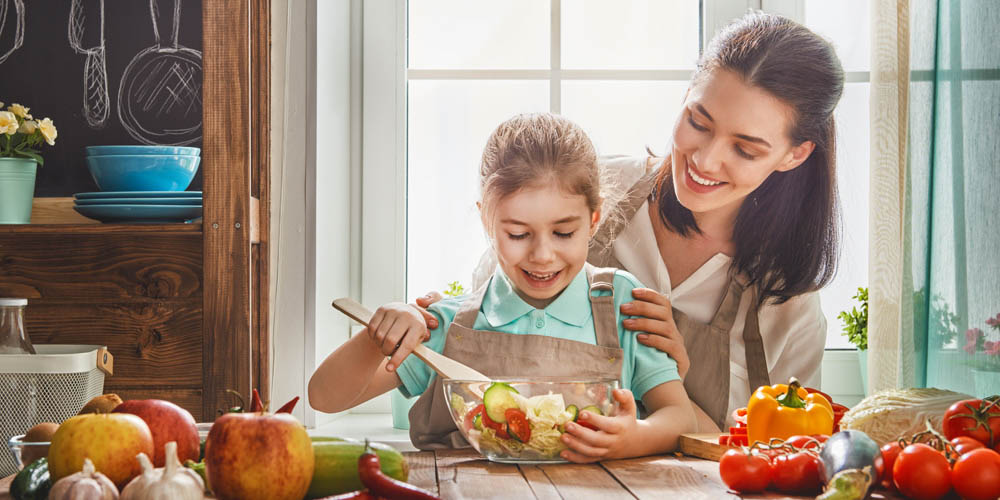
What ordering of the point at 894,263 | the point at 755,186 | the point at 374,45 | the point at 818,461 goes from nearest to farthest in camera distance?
the point at 818,461, the point at 894,263, the point at 755,186, the point at 374,45

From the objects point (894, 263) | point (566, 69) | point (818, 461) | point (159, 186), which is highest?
point (566, 69)

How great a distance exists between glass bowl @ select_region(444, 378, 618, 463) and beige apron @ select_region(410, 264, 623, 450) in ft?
0.92

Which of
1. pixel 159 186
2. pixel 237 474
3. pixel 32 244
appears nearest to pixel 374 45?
pixel 159 186

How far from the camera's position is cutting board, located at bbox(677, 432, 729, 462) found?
1189mm

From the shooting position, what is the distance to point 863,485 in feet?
2.86

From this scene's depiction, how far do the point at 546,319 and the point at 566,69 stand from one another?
866mm

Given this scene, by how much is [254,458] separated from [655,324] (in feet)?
2.75

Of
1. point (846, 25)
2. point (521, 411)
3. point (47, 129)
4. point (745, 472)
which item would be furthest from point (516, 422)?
point (846, 25)

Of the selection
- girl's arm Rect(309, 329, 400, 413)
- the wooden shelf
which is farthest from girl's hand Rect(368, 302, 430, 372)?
the wooden shelf

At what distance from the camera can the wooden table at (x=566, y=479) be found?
95cm

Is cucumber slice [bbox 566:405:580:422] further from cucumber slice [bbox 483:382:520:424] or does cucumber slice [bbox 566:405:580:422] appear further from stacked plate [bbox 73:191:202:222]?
stacked plate [bbox 73:191:202:222]

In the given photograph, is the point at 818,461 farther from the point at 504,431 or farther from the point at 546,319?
the point at 546,319

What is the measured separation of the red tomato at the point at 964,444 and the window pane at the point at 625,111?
1250 mm

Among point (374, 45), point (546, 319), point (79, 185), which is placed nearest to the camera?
point (546, 319)
